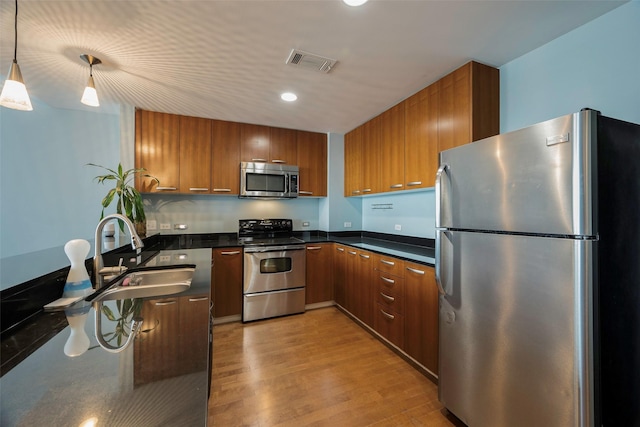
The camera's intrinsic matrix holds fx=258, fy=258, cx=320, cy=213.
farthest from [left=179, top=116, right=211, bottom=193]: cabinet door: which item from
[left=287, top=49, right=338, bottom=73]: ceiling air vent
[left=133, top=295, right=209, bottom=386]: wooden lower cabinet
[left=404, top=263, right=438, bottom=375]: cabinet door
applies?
[left=404, top=263, right=438, bottom=375]: cabinet door

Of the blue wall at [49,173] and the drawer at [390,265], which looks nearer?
the drawer at [390,265]

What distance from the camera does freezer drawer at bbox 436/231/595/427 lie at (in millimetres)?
1039

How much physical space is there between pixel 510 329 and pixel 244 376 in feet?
5.99

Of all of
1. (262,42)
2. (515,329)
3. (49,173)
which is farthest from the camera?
(49,173)

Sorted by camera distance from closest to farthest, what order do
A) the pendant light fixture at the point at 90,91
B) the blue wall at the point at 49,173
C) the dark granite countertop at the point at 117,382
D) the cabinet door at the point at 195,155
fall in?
the dark granite countertop at the point at 117,382
the pendant light fixture at the point at 90,91
the blue wall at the point at 49,173
the cabinet door at the point at 195,155

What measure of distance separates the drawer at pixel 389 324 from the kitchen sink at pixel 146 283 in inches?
68.2

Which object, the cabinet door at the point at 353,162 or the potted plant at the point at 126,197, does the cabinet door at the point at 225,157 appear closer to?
the potted plant at the point at 126,197

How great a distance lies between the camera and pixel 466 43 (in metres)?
1.74

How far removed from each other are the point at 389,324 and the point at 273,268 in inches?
56.9

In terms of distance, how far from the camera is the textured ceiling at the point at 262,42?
57.6 inches

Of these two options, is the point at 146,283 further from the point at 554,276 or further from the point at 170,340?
the point at 554,276

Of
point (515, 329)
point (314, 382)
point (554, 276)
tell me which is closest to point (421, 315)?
point (515, 329)

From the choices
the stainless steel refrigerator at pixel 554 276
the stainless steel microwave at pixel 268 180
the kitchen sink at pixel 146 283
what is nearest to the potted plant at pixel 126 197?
the stainless steel microwave at pixel 268 180

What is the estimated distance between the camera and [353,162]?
3547mm
